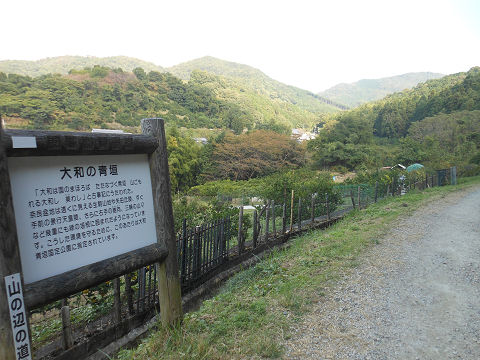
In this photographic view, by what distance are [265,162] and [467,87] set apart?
112ft

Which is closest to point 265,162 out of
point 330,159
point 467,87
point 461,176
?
point 330,159

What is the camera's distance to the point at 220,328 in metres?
3.18

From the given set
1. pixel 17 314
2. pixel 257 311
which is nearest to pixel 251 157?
pixel 257 311

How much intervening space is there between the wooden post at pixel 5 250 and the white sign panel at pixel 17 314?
0.02 m

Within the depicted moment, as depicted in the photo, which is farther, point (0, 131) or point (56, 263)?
point (56, 263)

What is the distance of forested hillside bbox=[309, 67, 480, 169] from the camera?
32562 millimetres

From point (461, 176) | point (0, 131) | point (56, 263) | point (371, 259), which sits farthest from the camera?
point (461, 176)

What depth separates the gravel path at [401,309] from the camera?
9.50 feet

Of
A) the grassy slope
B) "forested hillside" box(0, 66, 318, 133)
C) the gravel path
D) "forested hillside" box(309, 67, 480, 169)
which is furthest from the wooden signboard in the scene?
"forested hillside" box(0, 66, 318, 133)

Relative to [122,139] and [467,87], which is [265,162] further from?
[122,139]

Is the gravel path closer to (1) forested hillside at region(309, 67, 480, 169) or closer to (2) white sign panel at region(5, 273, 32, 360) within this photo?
(2) white sign panel at region(5, 273, 32, 360)

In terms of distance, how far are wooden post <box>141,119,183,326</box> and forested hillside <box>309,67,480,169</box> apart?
31.7 metres

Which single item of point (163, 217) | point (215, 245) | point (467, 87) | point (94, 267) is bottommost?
point (215, 245)

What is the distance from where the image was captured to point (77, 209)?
2.21m
